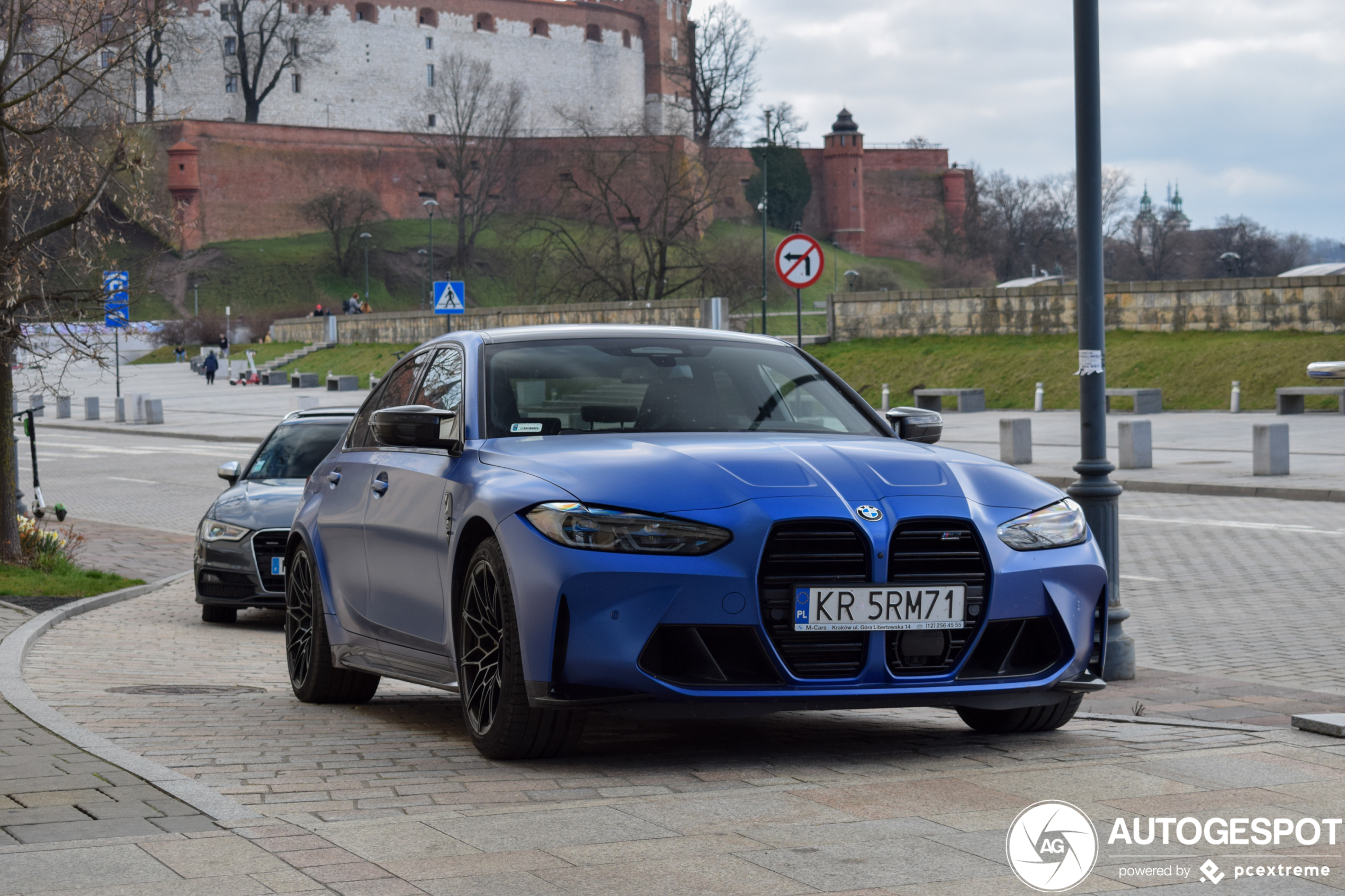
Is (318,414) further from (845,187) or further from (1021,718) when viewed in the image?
(845,187)

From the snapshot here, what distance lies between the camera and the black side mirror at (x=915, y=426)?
21.5ft

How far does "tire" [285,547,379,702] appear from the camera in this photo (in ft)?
24.2

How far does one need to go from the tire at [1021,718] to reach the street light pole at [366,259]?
3593 inches

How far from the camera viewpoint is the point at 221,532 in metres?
12.1

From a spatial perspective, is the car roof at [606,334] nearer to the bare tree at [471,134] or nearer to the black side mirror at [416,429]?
the black side mirror at [416,429]

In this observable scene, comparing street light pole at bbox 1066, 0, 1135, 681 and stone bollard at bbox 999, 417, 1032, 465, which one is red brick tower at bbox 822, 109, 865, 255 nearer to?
stone bollard at bbox 999, 417, 1032, 465

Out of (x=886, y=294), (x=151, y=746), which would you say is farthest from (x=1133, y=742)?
(x=886, y=294)

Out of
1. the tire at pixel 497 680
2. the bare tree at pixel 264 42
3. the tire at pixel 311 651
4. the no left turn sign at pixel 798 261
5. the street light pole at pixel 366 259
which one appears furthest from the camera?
the bare tree at pixel 264 42

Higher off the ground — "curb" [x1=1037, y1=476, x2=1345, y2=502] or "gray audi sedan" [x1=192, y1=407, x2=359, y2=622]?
"gray audi sedan" [x1=192, y1=407, x2=359, y2=622]

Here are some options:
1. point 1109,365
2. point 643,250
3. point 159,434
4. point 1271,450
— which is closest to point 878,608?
point 1271,450

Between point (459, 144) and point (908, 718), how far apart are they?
334 feet

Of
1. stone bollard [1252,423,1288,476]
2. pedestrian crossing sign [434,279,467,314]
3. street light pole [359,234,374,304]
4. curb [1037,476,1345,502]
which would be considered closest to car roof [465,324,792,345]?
curb [1037,476,1345,502]

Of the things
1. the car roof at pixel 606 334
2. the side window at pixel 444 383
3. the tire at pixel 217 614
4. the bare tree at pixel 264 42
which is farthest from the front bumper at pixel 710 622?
the bare tree at pixel 264 42

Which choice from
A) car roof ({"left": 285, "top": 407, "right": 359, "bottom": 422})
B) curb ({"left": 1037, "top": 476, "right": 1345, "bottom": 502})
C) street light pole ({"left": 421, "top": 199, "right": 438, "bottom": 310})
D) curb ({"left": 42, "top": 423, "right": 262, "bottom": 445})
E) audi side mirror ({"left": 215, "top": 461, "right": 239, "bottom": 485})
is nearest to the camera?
audi side mirror ({"left": 215, "top": 461, "right": 239, "bottom": 485})
